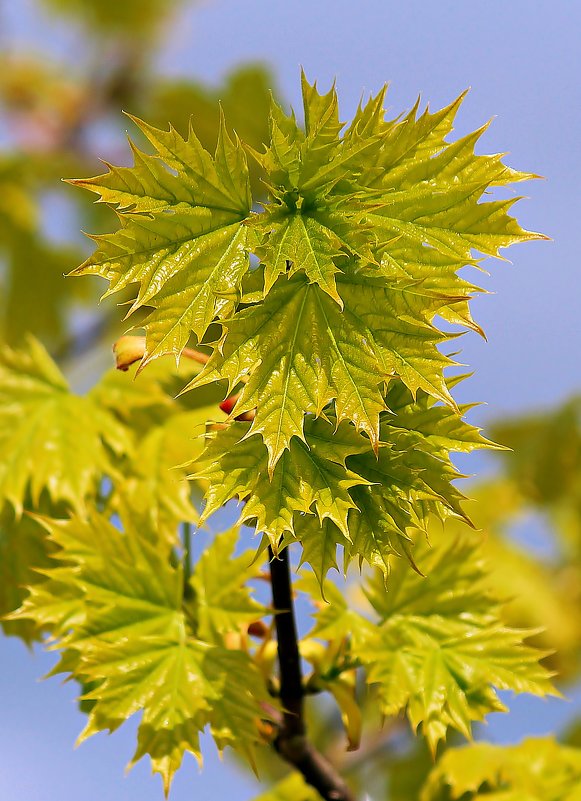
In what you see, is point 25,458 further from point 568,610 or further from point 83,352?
point 568,610

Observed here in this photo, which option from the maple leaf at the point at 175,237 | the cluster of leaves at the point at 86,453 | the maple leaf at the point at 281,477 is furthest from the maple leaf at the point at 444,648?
the maple leaf at the point at 175,237

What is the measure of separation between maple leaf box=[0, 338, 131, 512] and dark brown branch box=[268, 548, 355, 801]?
504 mm

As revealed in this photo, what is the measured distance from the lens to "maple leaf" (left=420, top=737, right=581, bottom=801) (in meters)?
1.51

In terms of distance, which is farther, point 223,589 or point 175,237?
point 223,589

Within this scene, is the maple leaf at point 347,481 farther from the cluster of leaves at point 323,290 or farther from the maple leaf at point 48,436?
the maple leaf at point 48,436

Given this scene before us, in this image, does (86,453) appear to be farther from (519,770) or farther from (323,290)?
(519,770)

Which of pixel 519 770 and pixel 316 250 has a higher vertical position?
pixel 316 250

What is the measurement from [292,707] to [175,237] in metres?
0.75

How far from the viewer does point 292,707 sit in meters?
1.30

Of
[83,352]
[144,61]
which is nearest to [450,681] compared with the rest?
[83,352]

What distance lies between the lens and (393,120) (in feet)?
3.19

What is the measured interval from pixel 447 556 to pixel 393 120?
0.79 m

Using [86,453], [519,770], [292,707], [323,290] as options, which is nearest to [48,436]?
[86,453]

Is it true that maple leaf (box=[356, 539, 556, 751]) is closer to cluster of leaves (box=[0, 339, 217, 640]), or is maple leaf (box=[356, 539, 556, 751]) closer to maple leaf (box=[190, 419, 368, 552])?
cluster of leaves (box=[0, 339, 217, 640])
